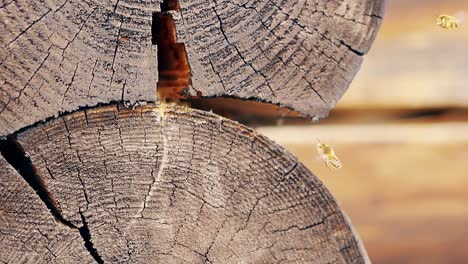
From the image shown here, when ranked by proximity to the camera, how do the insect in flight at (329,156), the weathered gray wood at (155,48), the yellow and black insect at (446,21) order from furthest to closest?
the yellow and black insect at (446,21) → the insect in flight at (329,156) → the weathered gray wood at (155,48)

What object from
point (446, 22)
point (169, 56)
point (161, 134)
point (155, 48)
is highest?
point (446, 22)

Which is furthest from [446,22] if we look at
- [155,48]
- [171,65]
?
[155,48]

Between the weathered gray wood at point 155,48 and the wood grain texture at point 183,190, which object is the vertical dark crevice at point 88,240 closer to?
the wood grain texture at point 183,190

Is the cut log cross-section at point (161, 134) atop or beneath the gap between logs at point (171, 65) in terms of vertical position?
beneath

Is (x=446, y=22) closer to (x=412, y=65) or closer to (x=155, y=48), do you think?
(x=412, y=65)

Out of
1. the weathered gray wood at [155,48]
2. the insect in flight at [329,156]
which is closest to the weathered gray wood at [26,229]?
the weathered gray wood at [155,48]

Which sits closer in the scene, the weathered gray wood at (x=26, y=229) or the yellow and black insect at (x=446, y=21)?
the weathered gray wood at (x=26, y=229)

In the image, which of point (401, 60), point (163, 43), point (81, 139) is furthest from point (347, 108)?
point (81, 139)
